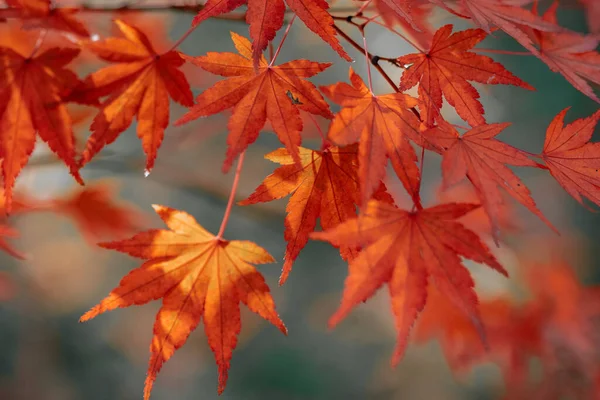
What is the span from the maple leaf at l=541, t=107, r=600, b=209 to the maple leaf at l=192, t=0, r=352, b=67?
0.37 metres

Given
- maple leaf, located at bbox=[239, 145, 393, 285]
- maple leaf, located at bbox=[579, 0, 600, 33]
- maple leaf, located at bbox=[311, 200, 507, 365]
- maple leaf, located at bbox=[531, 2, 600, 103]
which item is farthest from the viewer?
maple leaf, located at bbox=[579, 0, 600, 33]

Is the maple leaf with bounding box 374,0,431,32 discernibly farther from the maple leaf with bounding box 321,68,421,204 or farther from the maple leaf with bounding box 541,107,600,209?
the maple leaf with bounding box 541,107,600,209

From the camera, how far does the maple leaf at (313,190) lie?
646mm

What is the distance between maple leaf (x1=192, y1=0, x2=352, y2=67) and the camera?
0.57 metres

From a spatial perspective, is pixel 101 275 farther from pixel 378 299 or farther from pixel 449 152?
pixel 449 152

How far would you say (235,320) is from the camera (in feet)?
2.35

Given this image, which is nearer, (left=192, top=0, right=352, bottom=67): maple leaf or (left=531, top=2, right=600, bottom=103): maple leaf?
(left=192, top=0, right=352, bottom=67): maple leaf

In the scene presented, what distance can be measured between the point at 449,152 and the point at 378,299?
4031 millimetres

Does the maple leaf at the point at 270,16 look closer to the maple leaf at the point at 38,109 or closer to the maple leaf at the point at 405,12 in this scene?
the maple leaf at the point at 405,12

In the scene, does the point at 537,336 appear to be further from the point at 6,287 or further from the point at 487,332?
the point at 6,287

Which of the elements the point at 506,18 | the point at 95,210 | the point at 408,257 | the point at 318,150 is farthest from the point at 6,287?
the point at 506,18

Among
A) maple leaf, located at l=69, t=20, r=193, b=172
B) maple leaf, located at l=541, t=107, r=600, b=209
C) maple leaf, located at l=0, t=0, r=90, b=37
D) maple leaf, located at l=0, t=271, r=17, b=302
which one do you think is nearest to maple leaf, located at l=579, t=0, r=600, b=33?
maple leaf, located at l=541, t=107, r=600, b=209

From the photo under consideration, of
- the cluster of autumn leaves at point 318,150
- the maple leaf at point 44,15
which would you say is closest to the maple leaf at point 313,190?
the cluster of autumn leaves at point 318,150

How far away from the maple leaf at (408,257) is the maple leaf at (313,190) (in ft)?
0.27
